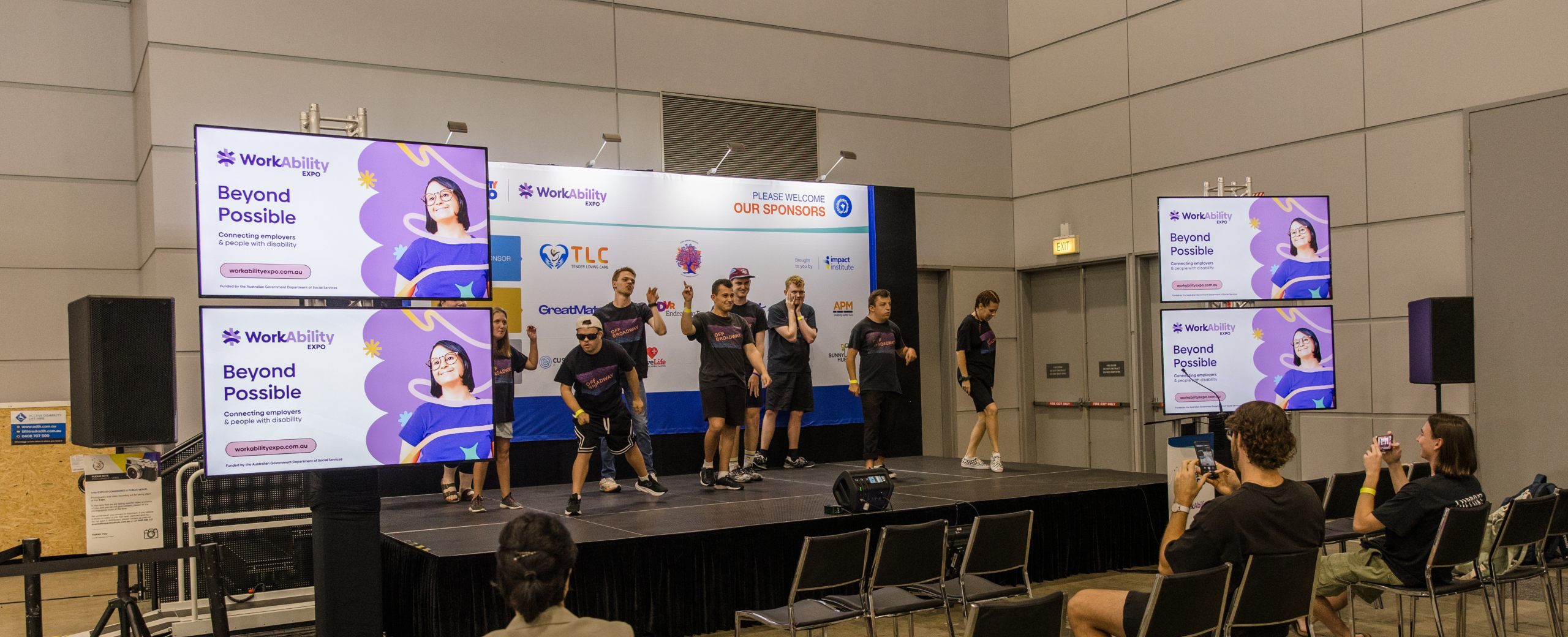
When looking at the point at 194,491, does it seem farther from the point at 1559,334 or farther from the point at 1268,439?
the point at 1559,334

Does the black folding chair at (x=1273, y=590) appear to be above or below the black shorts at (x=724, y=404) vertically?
below

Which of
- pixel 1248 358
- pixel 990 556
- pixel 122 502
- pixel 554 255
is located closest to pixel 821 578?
pixel 990 556

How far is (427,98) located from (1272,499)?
7.14 metres

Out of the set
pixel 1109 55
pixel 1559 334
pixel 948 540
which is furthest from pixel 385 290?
pixel 1109 55

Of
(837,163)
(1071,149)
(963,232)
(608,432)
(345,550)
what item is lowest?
(345,550)

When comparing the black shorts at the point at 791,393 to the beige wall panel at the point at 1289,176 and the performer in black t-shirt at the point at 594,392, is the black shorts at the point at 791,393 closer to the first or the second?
the performer in black t-shirt at the point at 594,392

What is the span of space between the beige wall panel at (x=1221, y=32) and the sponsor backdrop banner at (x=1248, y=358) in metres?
2.84

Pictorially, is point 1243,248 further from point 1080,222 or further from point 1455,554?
point 1080,222

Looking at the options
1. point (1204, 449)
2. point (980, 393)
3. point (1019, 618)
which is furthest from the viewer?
point (980, 393)

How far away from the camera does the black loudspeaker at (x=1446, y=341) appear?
7.18 m

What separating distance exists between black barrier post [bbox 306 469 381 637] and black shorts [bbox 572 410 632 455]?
277 centimetres

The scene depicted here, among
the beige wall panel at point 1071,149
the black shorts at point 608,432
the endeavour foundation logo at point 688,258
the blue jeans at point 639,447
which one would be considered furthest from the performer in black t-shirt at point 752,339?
the beige wall panel at point 1071,149

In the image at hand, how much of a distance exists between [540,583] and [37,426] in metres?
7.33

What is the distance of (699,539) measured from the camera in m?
5.50
